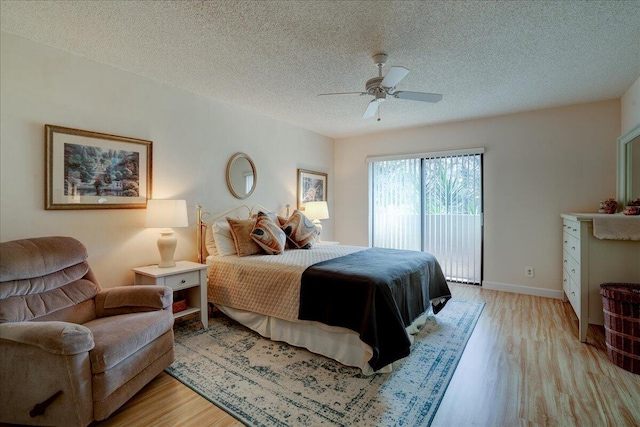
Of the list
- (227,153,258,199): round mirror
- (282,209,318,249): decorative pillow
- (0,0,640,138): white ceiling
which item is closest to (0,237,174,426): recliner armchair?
(0,0,640,138): white ceiling

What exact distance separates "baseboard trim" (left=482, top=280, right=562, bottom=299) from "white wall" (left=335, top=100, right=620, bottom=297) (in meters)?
0.01

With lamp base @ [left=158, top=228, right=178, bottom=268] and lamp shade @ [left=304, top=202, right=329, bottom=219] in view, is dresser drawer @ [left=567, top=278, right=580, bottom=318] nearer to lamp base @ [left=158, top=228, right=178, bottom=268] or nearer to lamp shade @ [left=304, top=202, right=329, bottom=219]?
lamp shade @ [left=304, top=202, right=329, bottom=219]

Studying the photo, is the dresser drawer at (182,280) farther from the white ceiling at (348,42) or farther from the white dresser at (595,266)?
the white dresser at (595,266)

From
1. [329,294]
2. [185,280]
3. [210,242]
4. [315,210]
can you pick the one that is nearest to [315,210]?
[315,210]

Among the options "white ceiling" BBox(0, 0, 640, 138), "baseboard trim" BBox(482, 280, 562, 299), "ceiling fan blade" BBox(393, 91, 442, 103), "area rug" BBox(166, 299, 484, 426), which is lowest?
"area rug" BBox(166, 299, 484, 426)

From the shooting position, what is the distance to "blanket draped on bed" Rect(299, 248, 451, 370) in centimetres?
215

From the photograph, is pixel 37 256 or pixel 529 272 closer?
pixel 37 256

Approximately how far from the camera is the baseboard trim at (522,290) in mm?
4008

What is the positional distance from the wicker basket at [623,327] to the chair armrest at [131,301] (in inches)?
134

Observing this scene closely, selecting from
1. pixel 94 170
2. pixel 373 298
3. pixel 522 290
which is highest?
pixel 94 170

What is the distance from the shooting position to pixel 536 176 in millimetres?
4102

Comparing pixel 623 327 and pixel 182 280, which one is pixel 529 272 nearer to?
pixel 623 327

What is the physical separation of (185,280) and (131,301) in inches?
25.1

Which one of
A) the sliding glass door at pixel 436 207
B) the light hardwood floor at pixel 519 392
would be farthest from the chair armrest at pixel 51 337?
the sliding glass door at pixel 436 207
